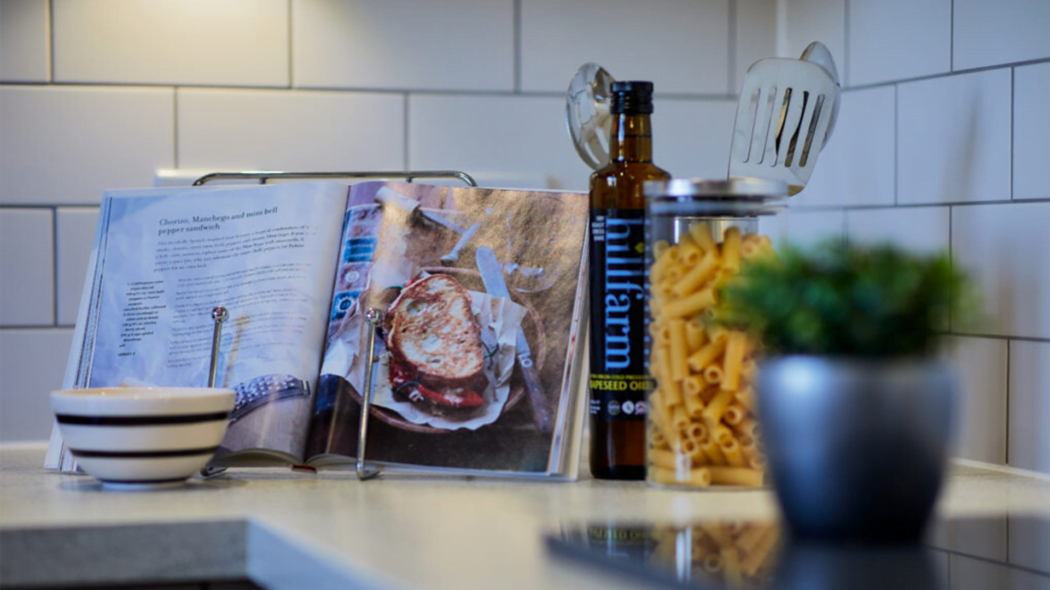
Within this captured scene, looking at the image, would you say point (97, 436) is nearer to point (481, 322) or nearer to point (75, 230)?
point (481, 322)

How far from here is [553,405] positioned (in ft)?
3.17

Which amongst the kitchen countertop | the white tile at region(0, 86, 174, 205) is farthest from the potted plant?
the white tile at region(0, 86, 174, 205)

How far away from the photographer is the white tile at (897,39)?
109 cm

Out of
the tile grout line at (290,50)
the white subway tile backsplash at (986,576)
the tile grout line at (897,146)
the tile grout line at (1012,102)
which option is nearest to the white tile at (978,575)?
the white subway tile backsplash at (986,576)

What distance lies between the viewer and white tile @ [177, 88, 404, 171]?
4.31 ft

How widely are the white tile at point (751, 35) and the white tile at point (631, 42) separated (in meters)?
0.01

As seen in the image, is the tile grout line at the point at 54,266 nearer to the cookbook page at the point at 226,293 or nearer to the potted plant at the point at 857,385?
the cookbook page at the point at 226,293

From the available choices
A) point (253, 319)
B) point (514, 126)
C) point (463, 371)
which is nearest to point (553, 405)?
point (463, 371)

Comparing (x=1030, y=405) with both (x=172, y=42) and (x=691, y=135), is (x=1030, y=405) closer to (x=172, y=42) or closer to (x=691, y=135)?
(x=691, y=135)

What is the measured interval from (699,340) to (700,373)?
0.08 ft

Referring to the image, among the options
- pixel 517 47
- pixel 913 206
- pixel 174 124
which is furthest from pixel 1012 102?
pixel 174 124

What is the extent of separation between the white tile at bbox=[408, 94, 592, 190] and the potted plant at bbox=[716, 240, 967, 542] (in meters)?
0.77

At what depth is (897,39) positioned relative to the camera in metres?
1.16

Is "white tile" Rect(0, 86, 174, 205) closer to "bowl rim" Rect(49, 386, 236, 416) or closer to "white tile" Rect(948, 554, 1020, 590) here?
"bowl rim" Rect(49, 386, 236, 416)
